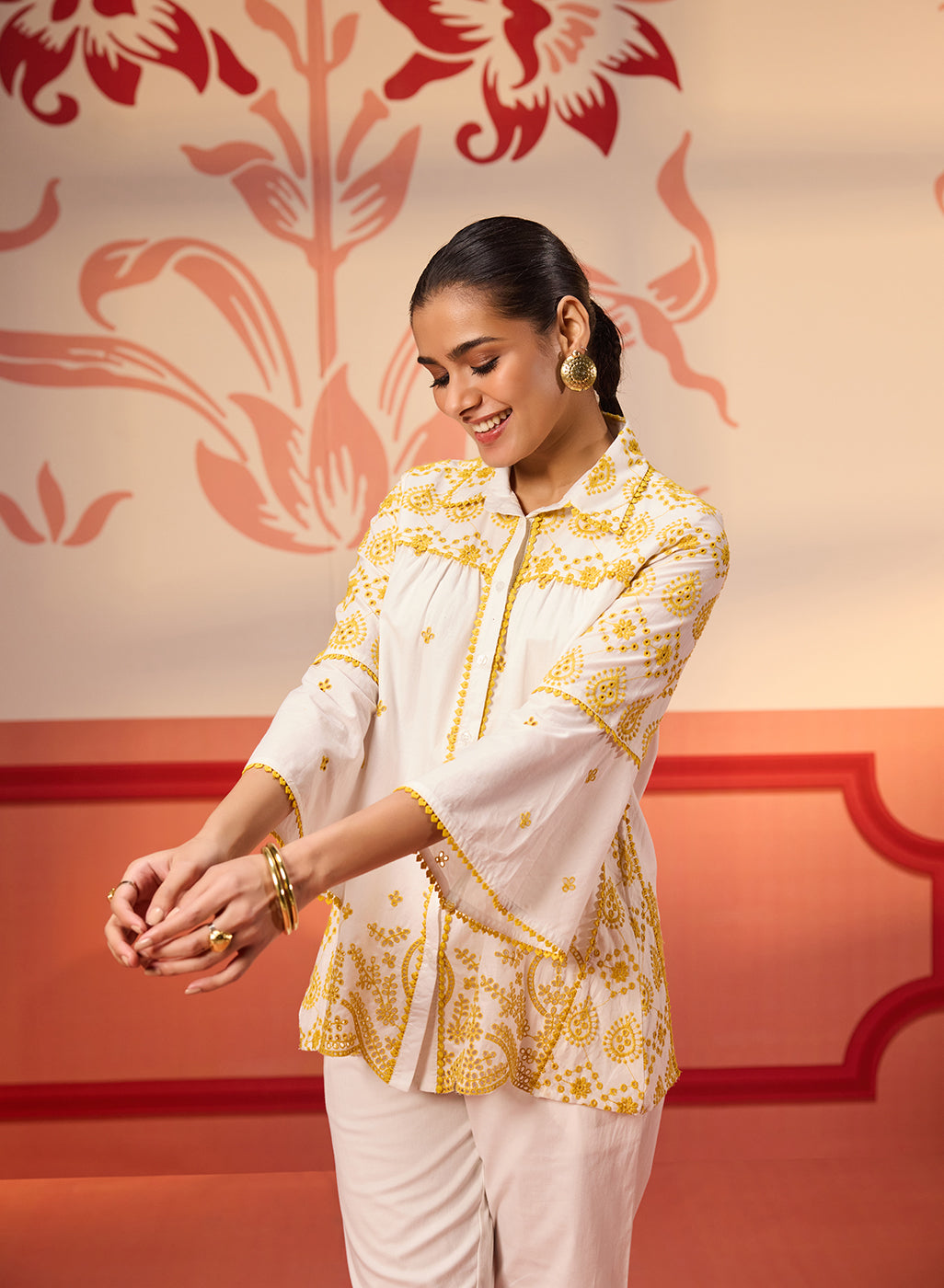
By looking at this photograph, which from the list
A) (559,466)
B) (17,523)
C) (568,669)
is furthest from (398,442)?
(568,669)

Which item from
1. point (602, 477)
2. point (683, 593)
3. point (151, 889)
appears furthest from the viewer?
point (602, 477)

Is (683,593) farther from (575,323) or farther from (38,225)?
(38,225)

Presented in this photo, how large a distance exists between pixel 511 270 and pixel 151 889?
26.3 inches

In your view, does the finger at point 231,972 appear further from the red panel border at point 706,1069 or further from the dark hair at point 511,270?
the red panel border at point 706,1069

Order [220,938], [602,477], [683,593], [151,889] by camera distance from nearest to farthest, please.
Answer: [220,938], [151,889], [683,593], [602,477]

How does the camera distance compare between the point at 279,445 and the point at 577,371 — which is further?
the point at 279,445

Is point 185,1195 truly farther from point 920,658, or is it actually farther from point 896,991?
point 920,658

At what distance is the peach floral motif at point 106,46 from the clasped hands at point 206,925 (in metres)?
1.93

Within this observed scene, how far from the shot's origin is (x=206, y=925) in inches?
33.6

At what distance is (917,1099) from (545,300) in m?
2.00

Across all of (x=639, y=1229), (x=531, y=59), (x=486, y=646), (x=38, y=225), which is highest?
(x=531, y=59)

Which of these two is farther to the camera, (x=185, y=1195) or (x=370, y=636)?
(x=185, y=1195)

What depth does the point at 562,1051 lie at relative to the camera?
108cm

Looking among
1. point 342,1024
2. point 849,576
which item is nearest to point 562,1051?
point 342,1024
